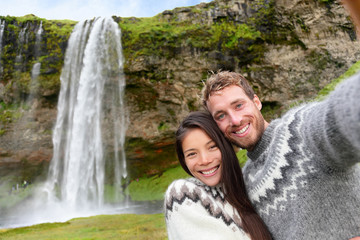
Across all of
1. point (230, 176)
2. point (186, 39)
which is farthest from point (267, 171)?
point (186, 39)

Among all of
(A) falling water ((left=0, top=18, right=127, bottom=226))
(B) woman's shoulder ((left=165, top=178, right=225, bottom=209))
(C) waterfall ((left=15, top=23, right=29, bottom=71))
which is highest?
(C) waterfall ((left=15, top=23, right=29, bottom=71))

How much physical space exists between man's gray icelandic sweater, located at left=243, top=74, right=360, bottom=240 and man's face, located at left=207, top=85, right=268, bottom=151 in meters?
0.18

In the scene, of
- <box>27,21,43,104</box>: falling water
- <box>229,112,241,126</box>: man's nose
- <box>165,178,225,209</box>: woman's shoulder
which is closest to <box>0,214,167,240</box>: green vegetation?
<box>165,178,225,209</box>: woman's shoulder

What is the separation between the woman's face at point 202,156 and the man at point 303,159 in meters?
0.20

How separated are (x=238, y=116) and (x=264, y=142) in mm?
286

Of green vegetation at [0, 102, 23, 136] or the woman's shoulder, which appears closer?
the woman's shoulder

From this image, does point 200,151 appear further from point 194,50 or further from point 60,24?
point 60,24

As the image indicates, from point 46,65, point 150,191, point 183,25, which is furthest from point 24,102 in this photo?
point 183,25

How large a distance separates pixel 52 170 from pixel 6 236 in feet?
41.7

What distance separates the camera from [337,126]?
1067mm

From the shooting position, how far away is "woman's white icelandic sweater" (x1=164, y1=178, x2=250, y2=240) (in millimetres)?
1682

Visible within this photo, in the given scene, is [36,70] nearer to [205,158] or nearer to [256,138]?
[205,158]

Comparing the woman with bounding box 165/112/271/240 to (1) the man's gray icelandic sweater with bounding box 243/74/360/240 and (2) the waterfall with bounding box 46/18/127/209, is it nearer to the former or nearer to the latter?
(1) the man's gray icelandic sweater with bounding box 243/74/360/240

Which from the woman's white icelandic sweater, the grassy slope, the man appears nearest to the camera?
the man
